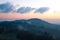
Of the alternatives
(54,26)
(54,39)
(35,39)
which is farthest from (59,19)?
(35,39)

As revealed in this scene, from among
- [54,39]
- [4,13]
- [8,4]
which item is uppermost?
[8,4]

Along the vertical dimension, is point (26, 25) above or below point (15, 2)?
below

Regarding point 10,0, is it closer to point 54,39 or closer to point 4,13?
point 4,13

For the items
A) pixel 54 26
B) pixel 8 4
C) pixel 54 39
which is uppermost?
pixel 8 4

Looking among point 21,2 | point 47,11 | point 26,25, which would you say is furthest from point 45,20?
point 21,2

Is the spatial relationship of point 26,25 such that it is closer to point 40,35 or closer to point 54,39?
point 40,35

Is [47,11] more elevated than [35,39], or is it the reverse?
[47,11]

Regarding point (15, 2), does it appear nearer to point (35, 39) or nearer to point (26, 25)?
point (26, 25)
